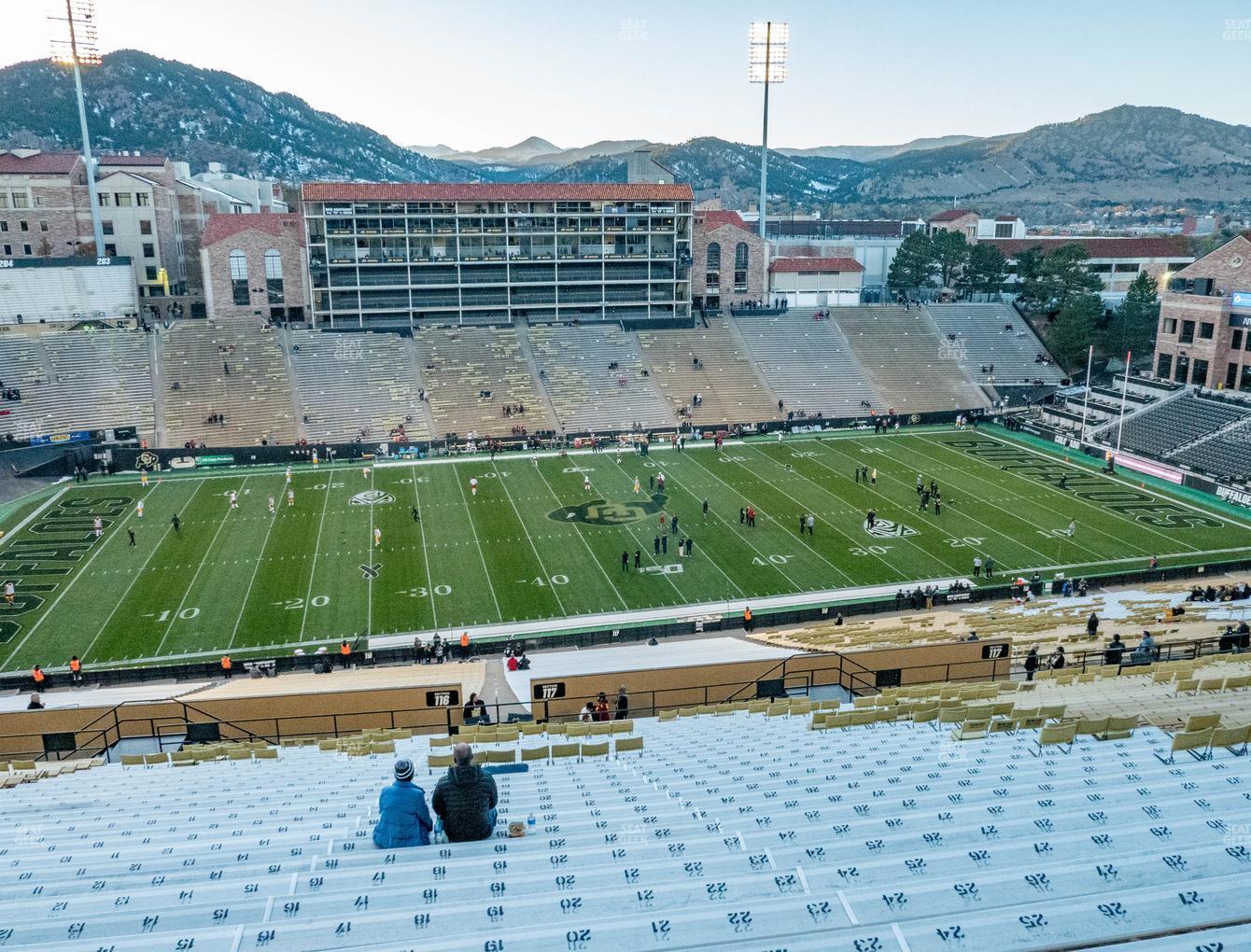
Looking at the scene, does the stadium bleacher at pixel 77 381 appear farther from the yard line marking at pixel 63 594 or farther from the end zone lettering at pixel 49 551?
the yard line marking at pixel 63 594

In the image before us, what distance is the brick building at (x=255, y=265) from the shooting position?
61938mm

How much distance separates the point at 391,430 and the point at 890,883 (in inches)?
A: 1935

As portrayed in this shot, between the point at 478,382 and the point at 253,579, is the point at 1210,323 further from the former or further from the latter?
the point at 253,579

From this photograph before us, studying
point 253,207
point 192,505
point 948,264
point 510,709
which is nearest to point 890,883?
point 510,709

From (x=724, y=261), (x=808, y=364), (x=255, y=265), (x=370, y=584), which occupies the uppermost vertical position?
(x=724, y=261)

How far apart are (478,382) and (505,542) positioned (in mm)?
24293

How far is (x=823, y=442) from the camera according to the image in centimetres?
5400

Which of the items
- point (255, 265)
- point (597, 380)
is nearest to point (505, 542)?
point (597, 380)

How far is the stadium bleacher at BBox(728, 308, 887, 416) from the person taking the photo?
6078 centimetres

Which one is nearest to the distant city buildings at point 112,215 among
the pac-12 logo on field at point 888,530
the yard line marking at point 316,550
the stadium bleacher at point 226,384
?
the stadium bleacher at point 226,384

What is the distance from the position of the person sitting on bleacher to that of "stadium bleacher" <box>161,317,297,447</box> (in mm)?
46280

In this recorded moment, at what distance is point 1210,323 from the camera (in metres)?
54.7

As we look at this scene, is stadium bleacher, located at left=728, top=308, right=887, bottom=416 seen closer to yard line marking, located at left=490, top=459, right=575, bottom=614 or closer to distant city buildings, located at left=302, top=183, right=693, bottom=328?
distant city buildings, located at left=302, top=183, right=693, bottom=328

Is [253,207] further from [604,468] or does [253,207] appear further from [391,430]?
[604,468]
